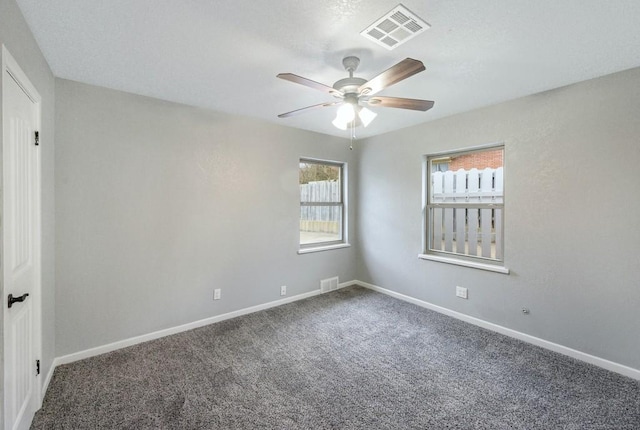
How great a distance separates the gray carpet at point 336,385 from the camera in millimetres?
1859

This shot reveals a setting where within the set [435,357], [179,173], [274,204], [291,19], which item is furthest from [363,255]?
[291,19]

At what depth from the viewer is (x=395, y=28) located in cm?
174

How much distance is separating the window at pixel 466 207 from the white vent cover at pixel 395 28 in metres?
2.05

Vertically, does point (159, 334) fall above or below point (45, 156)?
below

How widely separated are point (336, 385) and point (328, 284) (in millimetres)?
2205

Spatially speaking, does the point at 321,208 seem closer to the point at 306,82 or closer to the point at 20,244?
the point at 306,82

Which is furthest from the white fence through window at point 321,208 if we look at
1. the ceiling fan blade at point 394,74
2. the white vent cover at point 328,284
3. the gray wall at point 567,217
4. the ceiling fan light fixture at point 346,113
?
the ceiling fan blade at point 394,74

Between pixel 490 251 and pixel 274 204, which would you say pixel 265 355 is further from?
pixel 490 251

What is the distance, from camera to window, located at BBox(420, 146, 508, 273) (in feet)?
10.7

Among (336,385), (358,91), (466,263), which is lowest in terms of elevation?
(336,385)

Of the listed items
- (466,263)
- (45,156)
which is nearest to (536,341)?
(466,263)

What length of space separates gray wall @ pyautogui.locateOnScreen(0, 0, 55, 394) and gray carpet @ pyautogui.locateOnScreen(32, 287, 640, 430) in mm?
452

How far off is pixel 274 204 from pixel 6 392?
2808 mm

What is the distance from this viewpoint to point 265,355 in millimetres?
2645
